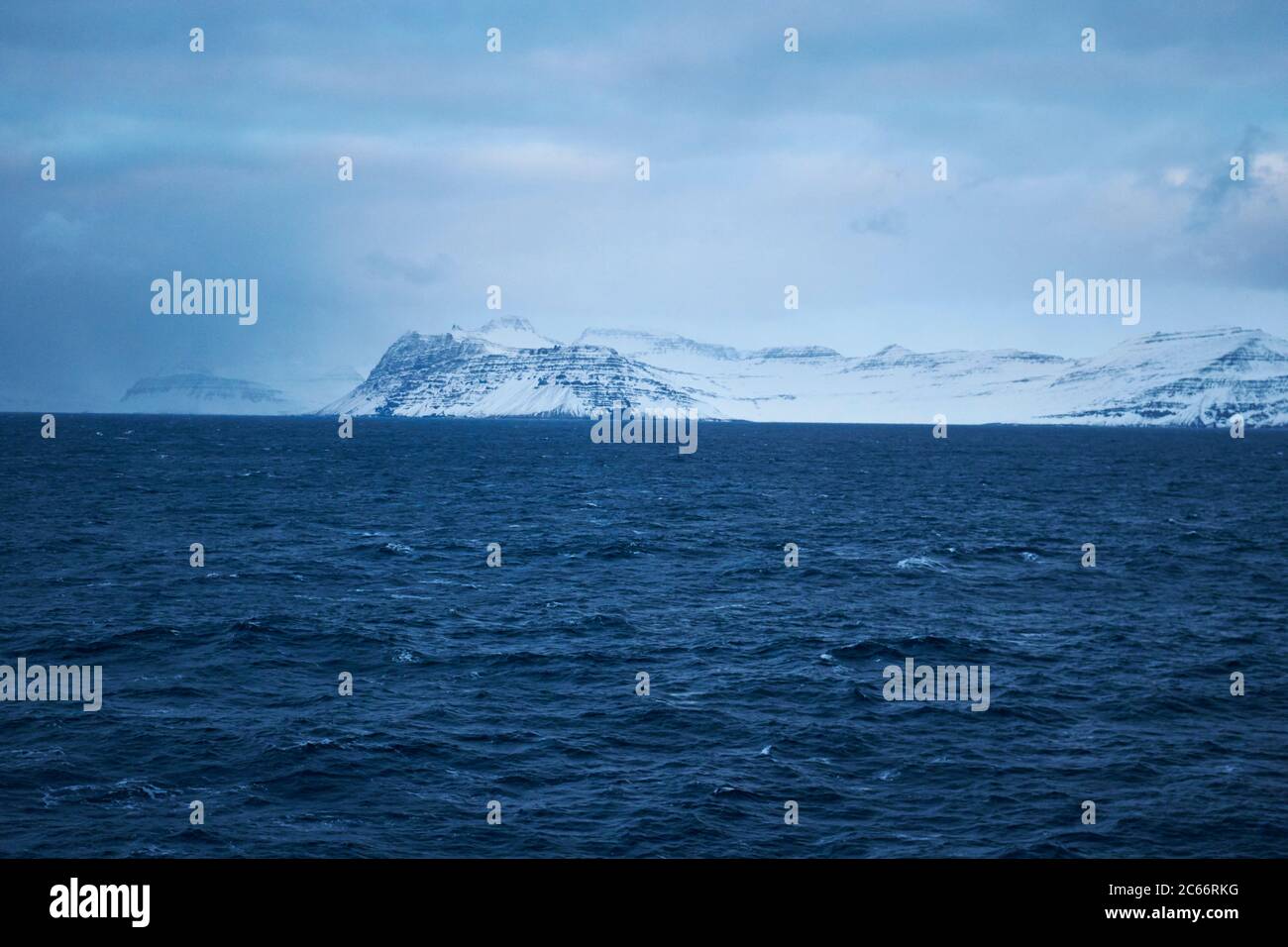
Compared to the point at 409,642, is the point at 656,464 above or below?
→ above

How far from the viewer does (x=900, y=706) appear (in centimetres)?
3719

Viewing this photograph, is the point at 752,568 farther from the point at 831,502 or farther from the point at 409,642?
the point at 831,502

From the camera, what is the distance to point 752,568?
2635 inches

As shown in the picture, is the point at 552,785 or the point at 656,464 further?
the point at 656,464

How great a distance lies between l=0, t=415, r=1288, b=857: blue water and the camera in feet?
87.0

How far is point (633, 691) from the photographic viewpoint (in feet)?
126

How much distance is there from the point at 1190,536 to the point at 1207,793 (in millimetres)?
61428

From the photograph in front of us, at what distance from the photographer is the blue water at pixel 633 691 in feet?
87.0

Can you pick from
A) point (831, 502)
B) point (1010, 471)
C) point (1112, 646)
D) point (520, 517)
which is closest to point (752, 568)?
point (1112, 646)

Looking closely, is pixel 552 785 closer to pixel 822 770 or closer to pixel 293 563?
pixel 822 770
